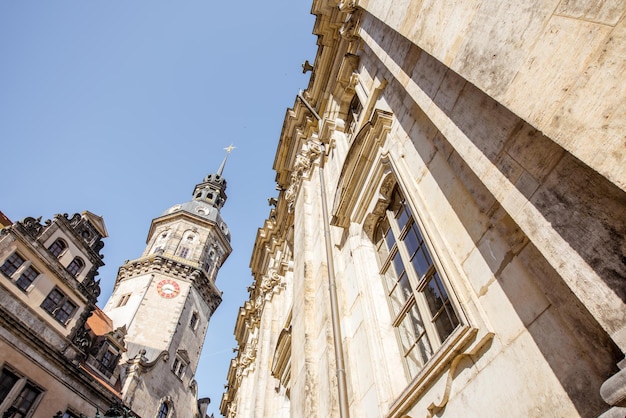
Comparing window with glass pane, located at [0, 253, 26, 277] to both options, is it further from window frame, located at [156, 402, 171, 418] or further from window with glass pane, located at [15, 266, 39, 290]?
window frame, located at [156, 402, 171, 418]

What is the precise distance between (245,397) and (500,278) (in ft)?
51.9

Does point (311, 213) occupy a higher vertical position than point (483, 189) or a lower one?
higher

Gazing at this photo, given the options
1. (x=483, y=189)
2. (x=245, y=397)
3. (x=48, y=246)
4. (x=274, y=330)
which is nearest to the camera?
(x=483, y=189)

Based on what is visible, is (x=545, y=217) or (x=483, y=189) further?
(x=483, y=189)

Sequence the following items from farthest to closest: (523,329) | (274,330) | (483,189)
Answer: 1. (274,330)
2. (483,189)
3. (523,329)

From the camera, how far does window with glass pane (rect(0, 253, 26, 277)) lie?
1856 centimetres

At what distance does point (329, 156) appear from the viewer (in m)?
10.9

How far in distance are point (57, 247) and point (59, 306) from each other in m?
3.63

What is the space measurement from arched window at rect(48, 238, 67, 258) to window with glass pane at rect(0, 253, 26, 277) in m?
2.11

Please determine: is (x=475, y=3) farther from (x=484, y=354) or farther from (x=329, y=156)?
(x=329, y=156)

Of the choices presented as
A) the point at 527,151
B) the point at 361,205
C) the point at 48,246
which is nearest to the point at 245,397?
the point at 361,205

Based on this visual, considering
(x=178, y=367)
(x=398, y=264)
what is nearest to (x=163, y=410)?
(x=178, y=367)

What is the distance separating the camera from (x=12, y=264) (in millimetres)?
19047

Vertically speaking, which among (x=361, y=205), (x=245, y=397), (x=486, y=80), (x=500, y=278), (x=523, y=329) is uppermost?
(x=245, y=397)
